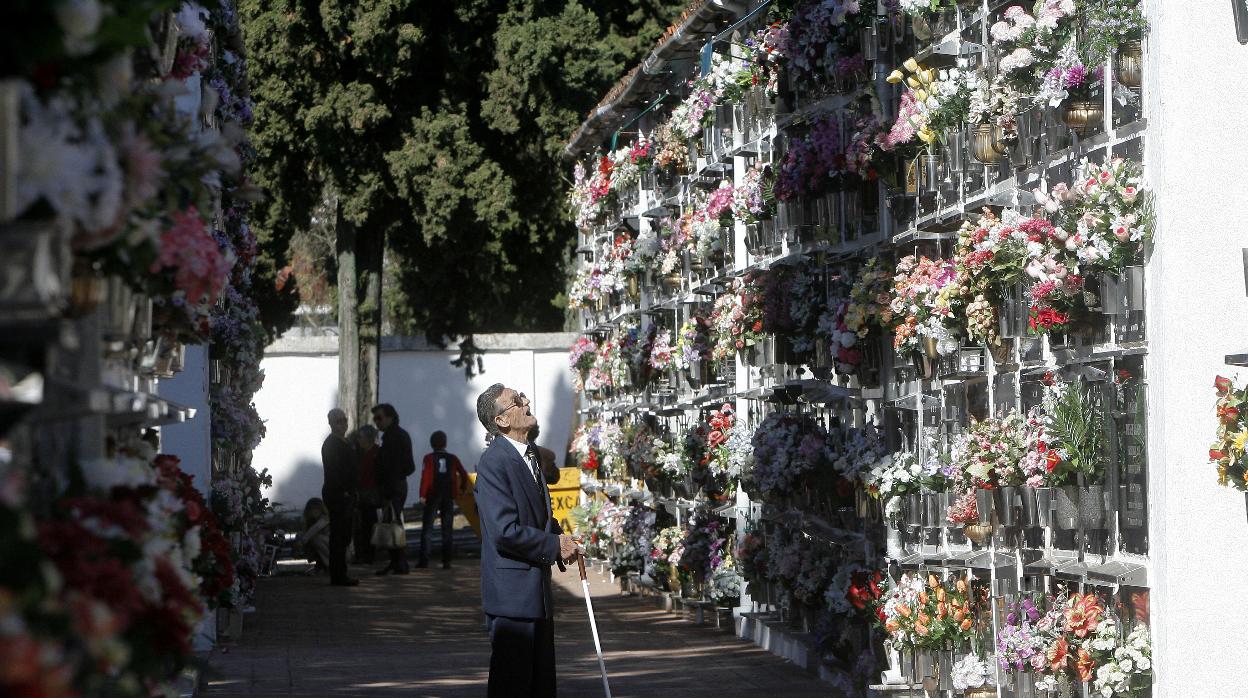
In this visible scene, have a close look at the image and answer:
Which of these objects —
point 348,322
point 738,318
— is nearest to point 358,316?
point 348,322

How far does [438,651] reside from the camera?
12977mm

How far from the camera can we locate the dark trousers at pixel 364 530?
21391mm

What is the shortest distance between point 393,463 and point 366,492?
59 cm

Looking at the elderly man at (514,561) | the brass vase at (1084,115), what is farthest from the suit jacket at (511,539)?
the brass vase at (1084,115)

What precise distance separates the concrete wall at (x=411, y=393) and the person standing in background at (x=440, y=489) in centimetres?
975

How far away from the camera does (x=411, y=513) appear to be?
1261 inches

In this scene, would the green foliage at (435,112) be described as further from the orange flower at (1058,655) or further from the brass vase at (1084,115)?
the orange flower at (1058,655)

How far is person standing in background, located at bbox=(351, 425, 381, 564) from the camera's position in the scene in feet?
67.0

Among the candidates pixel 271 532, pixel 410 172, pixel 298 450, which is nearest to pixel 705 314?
pixel 271 532

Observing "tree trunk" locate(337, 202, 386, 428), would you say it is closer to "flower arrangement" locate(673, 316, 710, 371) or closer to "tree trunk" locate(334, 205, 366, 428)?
"tree trunk" locate(334, 205, 366, 428)

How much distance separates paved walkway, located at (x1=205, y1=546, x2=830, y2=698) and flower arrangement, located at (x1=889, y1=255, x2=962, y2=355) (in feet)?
8.41

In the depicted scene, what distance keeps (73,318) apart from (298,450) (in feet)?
90.7

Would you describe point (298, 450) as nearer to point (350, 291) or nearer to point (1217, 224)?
point (350, 291)

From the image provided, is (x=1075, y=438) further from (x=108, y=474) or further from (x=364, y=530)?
(x=364, y=530)
